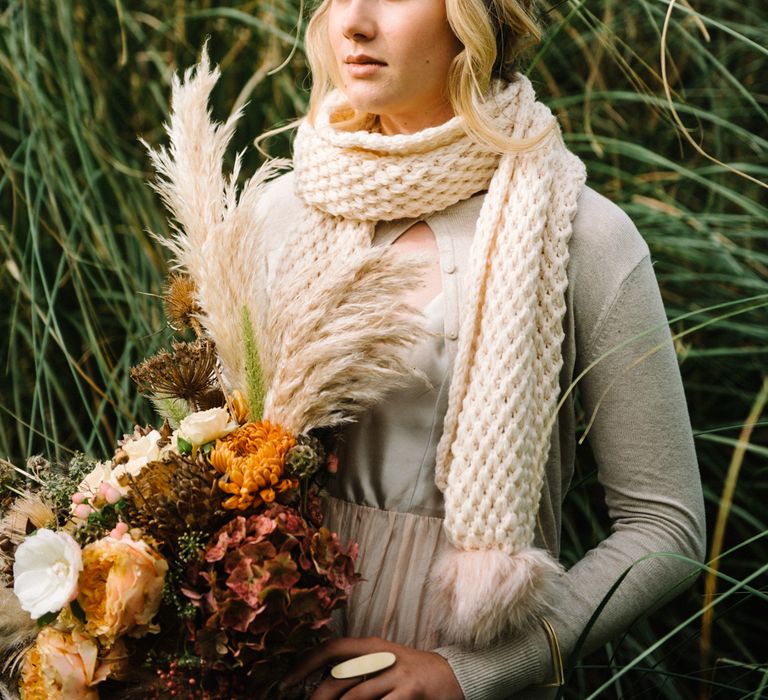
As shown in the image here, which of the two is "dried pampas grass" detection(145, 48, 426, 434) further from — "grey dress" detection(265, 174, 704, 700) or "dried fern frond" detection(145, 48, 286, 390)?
"grey dress" detection(265, 174, 704, 700)

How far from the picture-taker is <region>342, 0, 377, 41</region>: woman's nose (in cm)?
140

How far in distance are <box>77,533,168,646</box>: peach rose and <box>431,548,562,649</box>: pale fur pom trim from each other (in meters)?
0.41

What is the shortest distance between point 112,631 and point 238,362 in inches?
15.5

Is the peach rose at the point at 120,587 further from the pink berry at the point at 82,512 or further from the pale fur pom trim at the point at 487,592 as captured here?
the pale fur pom trim at the point at 487,592

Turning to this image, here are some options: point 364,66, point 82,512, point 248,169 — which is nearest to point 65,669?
point 82,512

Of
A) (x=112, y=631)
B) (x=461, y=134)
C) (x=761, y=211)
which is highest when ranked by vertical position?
(x=461, y=134)

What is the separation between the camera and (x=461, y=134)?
58.0 inches

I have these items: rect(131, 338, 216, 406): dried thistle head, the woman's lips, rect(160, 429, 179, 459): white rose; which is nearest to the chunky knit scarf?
the woman's lips

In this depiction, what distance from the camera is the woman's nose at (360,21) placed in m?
1.40

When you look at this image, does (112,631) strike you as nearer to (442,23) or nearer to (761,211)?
(442,23)

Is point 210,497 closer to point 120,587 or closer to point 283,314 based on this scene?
point 120,587

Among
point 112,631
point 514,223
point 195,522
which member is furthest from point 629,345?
point 112,631

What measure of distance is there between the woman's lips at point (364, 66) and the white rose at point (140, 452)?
654mm

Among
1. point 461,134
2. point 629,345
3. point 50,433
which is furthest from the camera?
point 50,433
